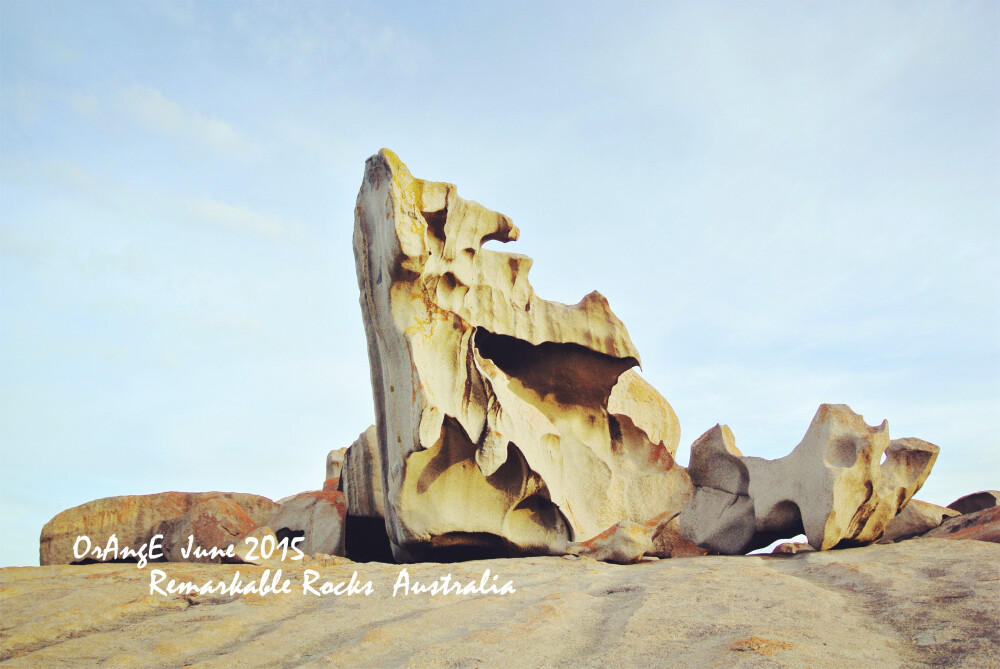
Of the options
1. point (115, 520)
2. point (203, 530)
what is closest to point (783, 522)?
point (203, 530)

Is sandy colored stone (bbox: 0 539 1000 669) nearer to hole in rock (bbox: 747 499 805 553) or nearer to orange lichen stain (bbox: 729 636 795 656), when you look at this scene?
orange lichen stain (bbox: 729 636 795 656)

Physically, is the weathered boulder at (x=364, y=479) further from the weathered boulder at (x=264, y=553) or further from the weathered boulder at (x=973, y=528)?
the weathered boulder at (x=973, y=528)

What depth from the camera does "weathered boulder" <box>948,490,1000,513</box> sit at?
9.64 metres

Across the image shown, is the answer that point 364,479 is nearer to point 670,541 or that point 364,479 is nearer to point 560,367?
point 560,367

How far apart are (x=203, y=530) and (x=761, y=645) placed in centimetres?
785

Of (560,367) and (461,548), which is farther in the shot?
(560,367)

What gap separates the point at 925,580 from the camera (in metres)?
4.96

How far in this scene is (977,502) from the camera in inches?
388

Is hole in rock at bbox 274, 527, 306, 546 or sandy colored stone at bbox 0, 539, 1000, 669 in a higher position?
hole in rock at bbox 274, 527, 306, 546

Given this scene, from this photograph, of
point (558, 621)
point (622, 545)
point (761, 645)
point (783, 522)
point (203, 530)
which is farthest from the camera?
point (203, 530)

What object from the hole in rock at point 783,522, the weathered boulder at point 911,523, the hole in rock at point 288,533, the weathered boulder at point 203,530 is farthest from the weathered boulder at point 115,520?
the weathered boulder at point 911,523

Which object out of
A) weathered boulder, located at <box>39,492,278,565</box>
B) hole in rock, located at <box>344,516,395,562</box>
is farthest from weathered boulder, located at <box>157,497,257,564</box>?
hole in rock, located at <box>344,516,395,562</box>

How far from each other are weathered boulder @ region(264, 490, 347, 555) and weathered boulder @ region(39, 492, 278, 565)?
403 mm

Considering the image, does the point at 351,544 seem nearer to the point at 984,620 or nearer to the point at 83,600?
the point at 83,600
